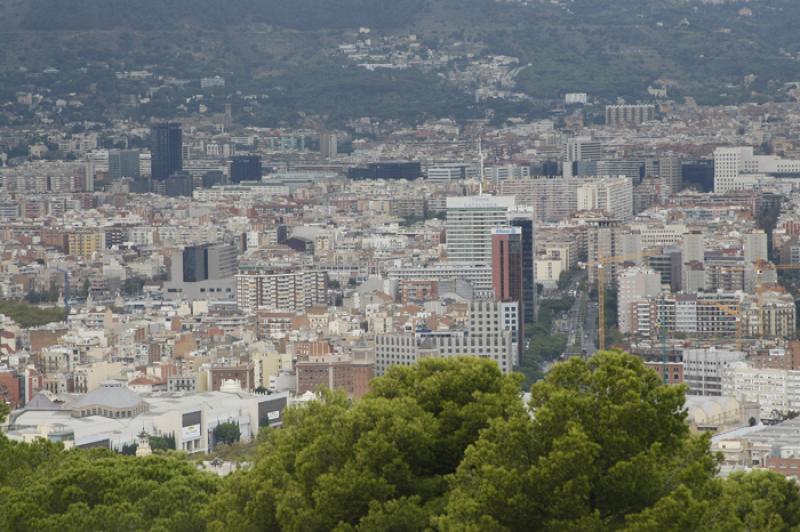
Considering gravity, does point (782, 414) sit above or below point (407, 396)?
below

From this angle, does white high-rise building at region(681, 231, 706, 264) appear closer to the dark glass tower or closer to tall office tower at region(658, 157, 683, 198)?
the dark glass tower

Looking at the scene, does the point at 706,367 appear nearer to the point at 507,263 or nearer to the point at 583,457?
the point at 507,263

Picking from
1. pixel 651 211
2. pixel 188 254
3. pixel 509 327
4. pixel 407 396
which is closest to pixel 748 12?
pixel 651 211

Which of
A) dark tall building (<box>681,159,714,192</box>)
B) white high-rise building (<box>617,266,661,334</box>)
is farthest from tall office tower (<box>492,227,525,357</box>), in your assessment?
dark tall building (<box>681,159,714,192</box>)

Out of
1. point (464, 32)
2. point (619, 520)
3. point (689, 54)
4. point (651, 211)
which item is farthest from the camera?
point (464, 32)

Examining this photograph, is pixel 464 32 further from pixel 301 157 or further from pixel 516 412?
pixel 516 412

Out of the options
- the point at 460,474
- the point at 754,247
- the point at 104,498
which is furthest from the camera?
the point at 754,247

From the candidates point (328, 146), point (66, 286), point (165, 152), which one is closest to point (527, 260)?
point (66, 286)
